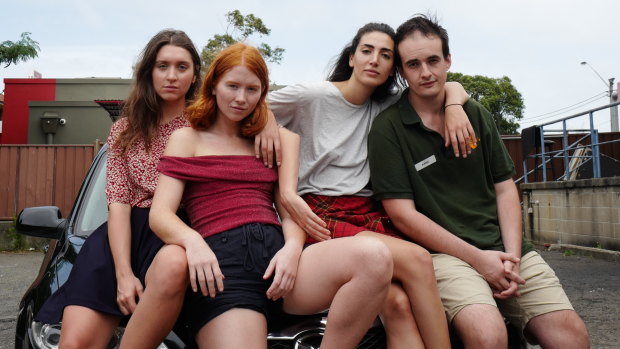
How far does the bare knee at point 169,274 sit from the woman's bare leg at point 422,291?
2.53 ft

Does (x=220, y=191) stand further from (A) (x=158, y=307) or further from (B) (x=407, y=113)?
(B) (x=407, y=113)

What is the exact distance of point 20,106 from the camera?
21.5 m

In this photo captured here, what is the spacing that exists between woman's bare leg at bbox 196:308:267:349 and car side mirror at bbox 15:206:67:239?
1663 mm

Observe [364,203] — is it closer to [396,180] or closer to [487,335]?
[396,180]

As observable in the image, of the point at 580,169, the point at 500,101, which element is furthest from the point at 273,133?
the point at 500,101

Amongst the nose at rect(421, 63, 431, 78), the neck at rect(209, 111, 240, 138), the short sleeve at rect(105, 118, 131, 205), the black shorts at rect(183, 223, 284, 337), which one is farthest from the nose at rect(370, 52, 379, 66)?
the short sleeve at rect(105, 118, 131, 205)

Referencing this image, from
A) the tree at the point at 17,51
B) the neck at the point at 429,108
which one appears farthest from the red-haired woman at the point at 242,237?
the tree at the point at 17,51

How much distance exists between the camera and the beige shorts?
229cm

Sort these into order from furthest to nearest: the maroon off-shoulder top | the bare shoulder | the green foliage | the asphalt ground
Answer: the green foliage → the asphalt ground → the bare shoulder → the maroon off-shoulder top

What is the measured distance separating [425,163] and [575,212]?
9.41 metres

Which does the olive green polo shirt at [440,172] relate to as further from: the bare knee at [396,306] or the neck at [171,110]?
the neck at [171,110]

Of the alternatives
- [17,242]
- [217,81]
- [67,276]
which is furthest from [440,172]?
Result: [17,242]

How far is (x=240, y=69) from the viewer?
7.71 feet

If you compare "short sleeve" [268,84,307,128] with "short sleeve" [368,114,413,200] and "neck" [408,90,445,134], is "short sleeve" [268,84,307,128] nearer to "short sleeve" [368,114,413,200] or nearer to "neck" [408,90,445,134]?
"short sleeve" [368,114,413,200]
